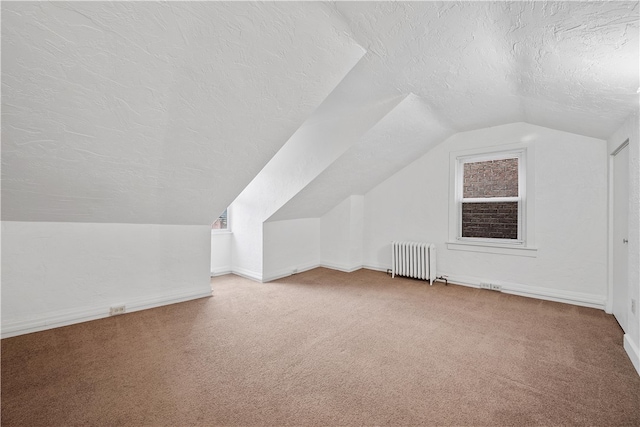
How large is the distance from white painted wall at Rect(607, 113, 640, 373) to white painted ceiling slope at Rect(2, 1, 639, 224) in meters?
0.20

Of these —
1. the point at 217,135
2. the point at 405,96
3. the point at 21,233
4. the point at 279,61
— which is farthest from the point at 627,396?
the point at 21,233

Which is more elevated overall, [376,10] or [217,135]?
[376,10]

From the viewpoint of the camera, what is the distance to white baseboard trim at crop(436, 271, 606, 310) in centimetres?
315

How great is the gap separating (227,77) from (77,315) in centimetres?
275

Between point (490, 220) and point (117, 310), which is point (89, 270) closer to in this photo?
point (117, 310)

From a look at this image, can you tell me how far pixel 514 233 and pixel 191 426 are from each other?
164 inches

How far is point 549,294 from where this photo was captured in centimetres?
341

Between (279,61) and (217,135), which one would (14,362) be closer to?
(217,135)

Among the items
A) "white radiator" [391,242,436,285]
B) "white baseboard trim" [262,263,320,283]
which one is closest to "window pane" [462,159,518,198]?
"white radiator" [391,242,436,285]

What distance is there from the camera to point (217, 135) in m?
2.22

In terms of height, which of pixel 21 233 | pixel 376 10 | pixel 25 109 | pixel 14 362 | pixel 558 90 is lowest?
pixel 14 362

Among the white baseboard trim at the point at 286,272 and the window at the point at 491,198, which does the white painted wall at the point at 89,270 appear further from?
the window at the point at 491,198

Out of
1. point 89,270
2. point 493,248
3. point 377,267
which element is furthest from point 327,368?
point 377,267

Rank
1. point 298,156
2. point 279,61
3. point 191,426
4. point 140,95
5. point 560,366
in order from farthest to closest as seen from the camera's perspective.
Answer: point 298,156
point 560,366
point 279,61
point 140,95
point 191,426
